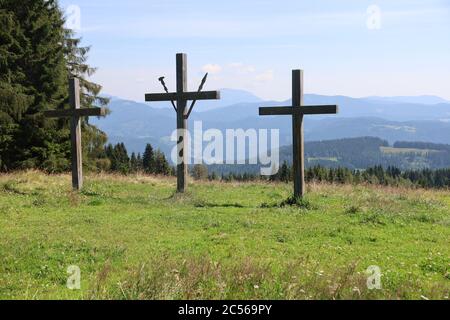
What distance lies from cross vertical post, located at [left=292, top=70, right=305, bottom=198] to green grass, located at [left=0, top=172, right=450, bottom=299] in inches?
29.2

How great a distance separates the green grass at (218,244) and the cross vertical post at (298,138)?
0.74 meters

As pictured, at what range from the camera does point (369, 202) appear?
16.4 meters

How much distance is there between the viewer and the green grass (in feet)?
18.8

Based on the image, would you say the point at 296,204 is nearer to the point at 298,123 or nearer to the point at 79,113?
the point at 298,123

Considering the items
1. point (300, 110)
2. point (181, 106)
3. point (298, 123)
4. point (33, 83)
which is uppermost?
point (33, 83)

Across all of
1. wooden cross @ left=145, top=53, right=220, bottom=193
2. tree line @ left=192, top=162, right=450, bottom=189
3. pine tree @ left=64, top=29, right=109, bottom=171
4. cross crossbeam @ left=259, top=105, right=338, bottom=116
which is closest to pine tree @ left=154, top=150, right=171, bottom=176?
tree line @ left=192, top=162, right=450, bottom=189

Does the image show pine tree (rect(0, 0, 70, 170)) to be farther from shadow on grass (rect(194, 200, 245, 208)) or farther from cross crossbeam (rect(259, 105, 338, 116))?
cross crossbeam (rect(259, 105, 338, 116))

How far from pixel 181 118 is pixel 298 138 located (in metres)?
4.58

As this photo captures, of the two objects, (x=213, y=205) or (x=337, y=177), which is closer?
(x=213, y=205)

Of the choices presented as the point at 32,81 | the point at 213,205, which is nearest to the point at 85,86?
the point at 32,81

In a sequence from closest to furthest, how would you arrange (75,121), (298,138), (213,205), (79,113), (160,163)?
1. (213,205)
2. (298,138)
3. (79,113)
4. (75,121)
5. (160,163)

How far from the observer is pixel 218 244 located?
998 cm
